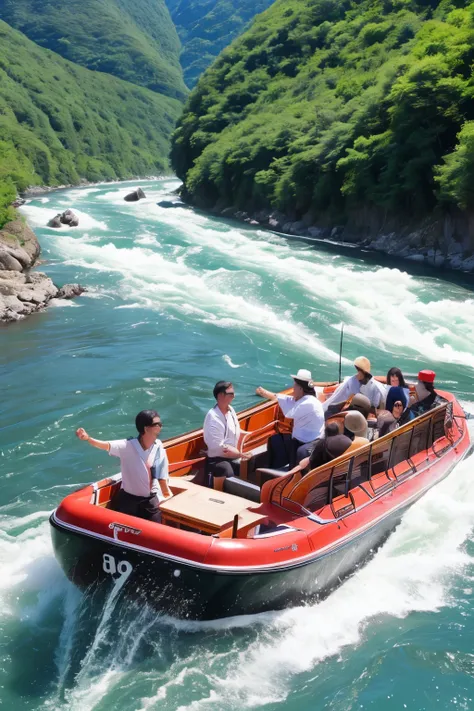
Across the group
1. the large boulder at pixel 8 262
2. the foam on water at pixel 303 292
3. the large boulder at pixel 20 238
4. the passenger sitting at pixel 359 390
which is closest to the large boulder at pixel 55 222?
the foam on water at pixel 303 292

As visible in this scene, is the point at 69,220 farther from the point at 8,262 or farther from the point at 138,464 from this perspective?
the point at 138,464

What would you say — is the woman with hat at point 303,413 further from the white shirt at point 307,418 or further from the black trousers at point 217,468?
the black trousers at point 217,468

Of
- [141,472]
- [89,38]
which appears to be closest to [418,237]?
[141,472]

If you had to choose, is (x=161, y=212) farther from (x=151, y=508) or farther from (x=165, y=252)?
(x=151, y=508)

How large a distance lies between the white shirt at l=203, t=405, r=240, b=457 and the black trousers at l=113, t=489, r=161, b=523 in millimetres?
1338

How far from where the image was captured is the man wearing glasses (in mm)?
7129

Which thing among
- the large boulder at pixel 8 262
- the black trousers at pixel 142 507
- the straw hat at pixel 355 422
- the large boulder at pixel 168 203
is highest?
the straw hat at pixel 355 422

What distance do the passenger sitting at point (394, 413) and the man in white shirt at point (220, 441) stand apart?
6.27 feet

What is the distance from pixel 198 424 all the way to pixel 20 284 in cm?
1137

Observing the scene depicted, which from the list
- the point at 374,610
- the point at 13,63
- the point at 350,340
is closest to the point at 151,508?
the point at 374,610

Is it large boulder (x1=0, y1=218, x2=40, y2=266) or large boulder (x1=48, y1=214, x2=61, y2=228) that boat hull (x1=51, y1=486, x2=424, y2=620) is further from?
large boulder (x1=48, y1=214, x2=61, y2=228)

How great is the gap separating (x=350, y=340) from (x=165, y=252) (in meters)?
14.0

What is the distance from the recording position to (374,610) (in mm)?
7828

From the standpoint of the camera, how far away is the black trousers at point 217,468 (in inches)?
336
